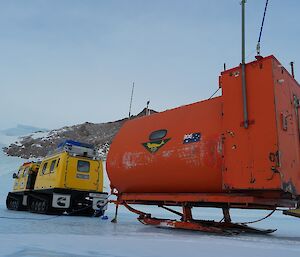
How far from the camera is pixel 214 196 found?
6.62 m

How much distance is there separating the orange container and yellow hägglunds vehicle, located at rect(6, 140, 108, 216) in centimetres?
407

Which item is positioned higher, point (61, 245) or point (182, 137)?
point (182, 137)

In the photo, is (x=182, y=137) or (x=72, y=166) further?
(x=72, y=166)

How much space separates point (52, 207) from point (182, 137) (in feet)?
21.2

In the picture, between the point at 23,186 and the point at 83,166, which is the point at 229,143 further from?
the point at 23,186

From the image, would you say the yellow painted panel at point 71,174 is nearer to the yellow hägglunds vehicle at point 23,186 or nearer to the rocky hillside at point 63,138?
the yellow hägglunds vehicle at point 23,186

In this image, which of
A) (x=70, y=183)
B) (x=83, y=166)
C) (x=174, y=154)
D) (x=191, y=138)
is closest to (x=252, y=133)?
(x=191, y=138)

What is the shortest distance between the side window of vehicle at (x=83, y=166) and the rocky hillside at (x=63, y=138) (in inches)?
1106

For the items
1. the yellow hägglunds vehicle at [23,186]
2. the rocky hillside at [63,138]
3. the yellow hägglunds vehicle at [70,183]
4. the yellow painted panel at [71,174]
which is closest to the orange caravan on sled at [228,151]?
the yellow hägglunds vehicle at [70,183]

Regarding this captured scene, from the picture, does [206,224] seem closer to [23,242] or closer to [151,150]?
[151,150]

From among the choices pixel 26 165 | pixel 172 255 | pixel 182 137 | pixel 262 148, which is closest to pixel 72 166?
pixel 26 165

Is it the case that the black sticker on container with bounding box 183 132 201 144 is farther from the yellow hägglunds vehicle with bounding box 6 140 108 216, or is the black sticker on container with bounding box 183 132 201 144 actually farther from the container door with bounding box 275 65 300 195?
the yellow hägglunds vehicle with bounding box 6 140 108 216

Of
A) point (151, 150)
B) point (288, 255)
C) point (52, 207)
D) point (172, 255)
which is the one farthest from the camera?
point (52, 207)

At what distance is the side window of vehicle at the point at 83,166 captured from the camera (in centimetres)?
1236
